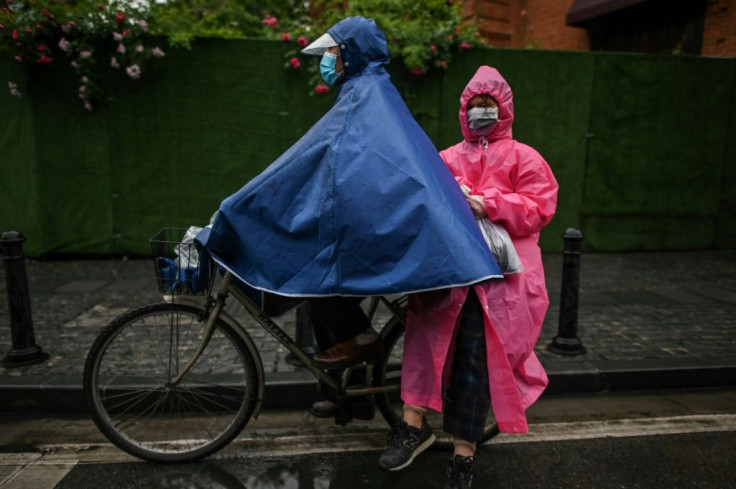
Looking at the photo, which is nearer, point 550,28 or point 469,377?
point 469,377

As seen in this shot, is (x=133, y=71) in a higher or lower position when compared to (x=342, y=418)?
higher

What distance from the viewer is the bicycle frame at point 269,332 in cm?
288

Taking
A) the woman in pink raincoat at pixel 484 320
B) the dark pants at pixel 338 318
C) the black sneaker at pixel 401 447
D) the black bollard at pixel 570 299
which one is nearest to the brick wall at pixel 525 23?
the black bollard at pixel 570 299

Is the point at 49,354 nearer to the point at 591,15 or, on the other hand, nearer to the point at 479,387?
the point at 479,387

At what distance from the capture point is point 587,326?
5.17 meters

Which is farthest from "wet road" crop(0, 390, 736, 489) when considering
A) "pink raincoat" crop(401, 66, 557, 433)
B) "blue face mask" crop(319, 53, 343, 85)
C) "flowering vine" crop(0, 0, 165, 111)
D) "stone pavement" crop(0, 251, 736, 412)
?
"flowering vine" crop(0, 0, 165, 111)

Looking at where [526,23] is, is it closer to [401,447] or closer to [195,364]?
[195,364]

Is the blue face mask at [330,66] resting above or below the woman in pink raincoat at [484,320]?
above

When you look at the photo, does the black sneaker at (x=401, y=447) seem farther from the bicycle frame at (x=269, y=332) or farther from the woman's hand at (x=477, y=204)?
the woman's hand at (x=477, y=204)

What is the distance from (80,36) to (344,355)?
6.29 m

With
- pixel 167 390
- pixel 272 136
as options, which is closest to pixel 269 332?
pixel 167 390

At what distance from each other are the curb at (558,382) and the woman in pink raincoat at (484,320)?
121 centimetres

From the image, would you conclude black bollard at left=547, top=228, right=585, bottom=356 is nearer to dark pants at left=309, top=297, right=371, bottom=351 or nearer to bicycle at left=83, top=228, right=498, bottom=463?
bicycle at left=83, top=228, right=498, bottom=463

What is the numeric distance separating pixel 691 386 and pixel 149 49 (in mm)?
6994
